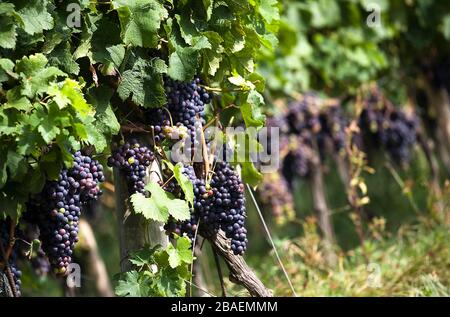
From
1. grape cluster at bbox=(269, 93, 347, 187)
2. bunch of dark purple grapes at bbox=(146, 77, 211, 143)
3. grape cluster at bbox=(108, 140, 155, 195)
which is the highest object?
grape cluster at bbox=(269, 93, 347, 187)

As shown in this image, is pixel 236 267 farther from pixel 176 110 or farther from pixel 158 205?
pixel 176 110

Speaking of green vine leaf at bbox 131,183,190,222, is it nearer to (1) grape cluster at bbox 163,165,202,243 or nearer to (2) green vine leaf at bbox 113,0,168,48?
(1) grape cluster at bbox 163,165,202,243

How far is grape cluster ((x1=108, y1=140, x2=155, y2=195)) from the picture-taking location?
124 inches

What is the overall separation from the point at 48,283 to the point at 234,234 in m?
2.94

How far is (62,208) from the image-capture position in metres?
2.99

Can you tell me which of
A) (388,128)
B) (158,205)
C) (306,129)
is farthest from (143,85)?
(388,128)

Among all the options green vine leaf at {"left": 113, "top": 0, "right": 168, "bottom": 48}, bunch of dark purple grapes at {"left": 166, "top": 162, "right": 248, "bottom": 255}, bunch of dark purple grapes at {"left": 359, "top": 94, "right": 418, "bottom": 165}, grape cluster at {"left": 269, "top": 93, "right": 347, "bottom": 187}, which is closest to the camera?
green vine leaf at {"left": 113, "top": 0, "right": 168, "bottom": 48}

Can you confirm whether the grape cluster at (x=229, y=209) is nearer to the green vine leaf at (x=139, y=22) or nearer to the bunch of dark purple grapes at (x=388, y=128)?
the green vine leaf at (x=139, y=22)

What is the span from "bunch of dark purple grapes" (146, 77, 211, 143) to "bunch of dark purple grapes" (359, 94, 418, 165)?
341 centimetres

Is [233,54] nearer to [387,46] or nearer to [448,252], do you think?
[448,252]

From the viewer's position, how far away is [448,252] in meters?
4.91

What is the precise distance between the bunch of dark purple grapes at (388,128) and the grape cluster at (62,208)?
3782 millimetres

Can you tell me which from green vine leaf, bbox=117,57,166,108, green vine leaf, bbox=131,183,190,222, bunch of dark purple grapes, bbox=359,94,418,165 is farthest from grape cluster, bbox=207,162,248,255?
bunch of dark purple grapes, bbox=359,94,418,165
